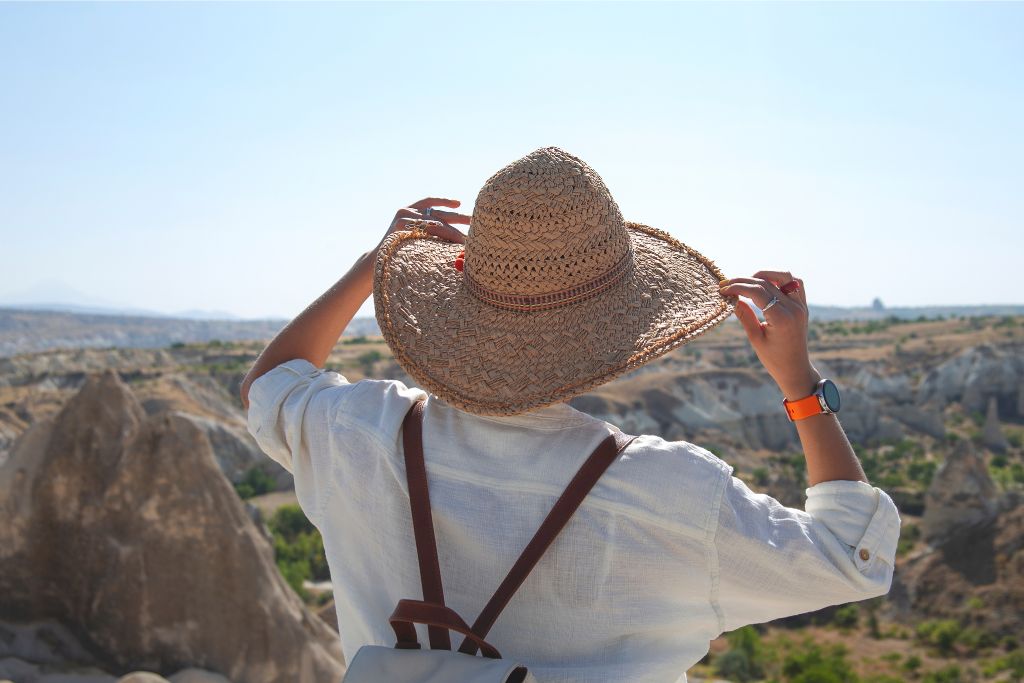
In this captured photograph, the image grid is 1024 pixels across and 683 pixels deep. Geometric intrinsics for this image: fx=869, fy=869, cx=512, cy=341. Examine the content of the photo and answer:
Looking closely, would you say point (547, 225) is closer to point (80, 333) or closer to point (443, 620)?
point (443, 620)

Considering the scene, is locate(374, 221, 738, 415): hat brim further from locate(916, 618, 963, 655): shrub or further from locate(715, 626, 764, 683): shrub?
locate(916, 618, 963, 655): shrub

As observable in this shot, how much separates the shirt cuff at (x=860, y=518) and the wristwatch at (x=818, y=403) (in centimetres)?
12

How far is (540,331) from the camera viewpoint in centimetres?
143

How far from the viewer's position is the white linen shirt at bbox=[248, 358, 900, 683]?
124 cm

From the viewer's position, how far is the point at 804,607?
1272 mm

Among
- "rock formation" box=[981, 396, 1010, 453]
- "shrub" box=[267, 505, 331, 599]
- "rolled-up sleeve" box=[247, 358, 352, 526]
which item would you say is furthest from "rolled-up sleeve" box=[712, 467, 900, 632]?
"rock formation" box=[981, 396, 1010, 453]

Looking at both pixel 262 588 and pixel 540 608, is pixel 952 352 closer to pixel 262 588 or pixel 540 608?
pixel 262 588

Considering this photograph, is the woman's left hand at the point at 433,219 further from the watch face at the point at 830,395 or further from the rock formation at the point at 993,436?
the rock formation at the point at 993,436

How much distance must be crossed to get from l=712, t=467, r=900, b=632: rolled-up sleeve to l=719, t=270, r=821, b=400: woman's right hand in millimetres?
199

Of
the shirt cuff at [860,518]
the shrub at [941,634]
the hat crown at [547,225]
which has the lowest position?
the shrub at [941,634]

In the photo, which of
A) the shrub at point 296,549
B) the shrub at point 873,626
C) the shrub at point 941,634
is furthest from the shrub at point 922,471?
the shrub at point 296,549

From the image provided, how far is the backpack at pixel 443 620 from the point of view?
121cm

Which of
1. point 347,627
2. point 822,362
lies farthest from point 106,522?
point 822,362

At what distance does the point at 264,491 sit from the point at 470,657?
22.4 m
